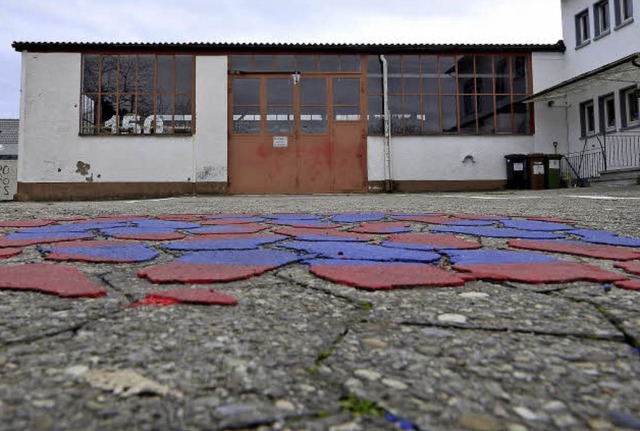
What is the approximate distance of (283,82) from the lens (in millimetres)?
11859

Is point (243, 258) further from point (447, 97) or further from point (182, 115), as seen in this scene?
point (447, 97)

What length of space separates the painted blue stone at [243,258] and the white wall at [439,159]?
10.2 meters

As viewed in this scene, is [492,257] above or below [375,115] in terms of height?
below

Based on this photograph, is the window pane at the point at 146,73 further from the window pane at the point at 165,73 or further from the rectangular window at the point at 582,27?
the rectangular window at the point at 582,27

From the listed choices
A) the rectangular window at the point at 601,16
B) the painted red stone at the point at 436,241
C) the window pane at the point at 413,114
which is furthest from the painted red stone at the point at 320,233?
the rectangular window at the point at 601,16

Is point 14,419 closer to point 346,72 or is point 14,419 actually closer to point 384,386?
point 384,386

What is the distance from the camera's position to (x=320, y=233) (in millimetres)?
2729

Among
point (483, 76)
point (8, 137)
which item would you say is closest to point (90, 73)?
point (483, 76)

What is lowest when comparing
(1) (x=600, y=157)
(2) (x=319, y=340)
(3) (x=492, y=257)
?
(2) (x=319, y=340)

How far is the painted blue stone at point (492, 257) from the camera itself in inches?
70.9

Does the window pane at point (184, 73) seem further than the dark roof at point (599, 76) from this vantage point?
Yes

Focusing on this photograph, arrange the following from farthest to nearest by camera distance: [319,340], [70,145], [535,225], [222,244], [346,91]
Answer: [346,91] < [70,145] < [535,225] < [222,244] < [319,340]

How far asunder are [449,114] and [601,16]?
441cm

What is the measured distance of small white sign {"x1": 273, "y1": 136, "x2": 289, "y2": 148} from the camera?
11.8 m
